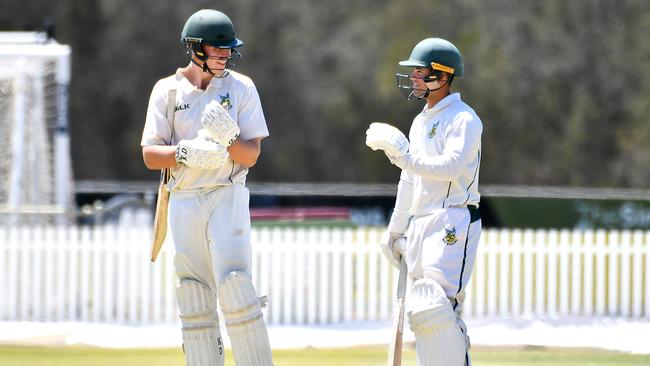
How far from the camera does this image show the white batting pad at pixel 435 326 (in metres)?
6.38

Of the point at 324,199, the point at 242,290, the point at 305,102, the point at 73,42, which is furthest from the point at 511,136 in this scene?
the point at 242,290

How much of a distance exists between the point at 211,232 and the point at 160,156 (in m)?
0.41

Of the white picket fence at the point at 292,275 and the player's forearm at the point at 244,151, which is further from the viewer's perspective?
the white picket fence at the point at 292,275

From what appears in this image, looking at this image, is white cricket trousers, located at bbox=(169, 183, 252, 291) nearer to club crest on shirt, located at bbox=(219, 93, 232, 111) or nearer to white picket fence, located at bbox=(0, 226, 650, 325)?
club crest on shirt, located at bbox=(219, 93, 232, 111)

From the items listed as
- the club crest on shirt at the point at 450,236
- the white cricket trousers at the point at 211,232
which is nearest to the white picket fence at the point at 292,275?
the white cricket trousers at the point at 211,232

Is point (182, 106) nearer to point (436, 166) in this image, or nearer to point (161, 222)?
point (161, 222)

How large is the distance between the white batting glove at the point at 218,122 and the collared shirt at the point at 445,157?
0.83 meters

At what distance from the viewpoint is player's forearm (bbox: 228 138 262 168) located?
6.37 metres

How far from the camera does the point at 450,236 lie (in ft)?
21.2

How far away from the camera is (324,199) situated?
69.6 ft

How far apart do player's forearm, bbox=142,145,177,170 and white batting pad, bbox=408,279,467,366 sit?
4.09 feet

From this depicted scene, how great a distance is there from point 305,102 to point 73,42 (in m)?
7.12

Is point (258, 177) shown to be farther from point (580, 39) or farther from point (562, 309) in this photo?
point (562, 309)

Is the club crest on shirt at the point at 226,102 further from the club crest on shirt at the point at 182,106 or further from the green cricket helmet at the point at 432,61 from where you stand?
the green cricket helmet at the point at 432,61
